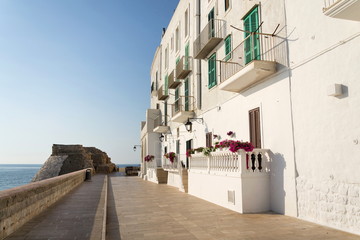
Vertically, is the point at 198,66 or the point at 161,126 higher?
the point at 198,66

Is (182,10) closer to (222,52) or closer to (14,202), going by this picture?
(222,52)

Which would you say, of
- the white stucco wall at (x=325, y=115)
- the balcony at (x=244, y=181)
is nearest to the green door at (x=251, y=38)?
the white stucco wall at (x=325, y=115)

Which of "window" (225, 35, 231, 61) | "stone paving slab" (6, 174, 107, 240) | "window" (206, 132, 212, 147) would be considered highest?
"window" (225, 35, 231, 61)

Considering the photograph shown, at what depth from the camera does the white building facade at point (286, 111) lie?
6500 millimetres

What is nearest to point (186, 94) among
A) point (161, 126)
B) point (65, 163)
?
point (161, 126)

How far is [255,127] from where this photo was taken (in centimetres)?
1019

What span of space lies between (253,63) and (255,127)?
236cm

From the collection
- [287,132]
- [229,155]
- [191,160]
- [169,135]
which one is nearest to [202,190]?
[191,160]

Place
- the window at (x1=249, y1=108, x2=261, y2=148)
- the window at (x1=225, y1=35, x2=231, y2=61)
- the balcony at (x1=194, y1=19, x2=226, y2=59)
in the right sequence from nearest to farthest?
the window at (x1=249, y1=108, x2=261, y2=148) < the window at (x1=225, y1=35, x2=231, y2=61) < the balcony at (x1=194, y1=19, x2=226, y2=59)

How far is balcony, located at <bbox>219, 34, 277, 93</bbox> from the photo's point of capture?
9.07 meters

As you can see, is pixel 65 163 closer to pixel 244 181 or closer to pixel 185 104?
pixel 185 104

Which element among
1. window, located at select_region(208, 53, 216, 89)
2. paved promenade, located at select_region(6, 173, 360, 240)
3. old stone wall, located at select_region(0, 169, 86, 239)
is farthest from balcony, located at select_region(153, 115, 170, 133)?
paved promenade, located at select_region(6, 173, 360, 240)

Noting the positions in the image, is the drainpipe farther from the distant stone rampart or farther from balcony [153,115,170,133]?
the distant stone rampart

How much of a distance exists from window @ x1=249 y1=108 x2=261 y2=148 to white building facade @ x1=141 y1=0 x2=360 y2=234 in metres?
0.03
